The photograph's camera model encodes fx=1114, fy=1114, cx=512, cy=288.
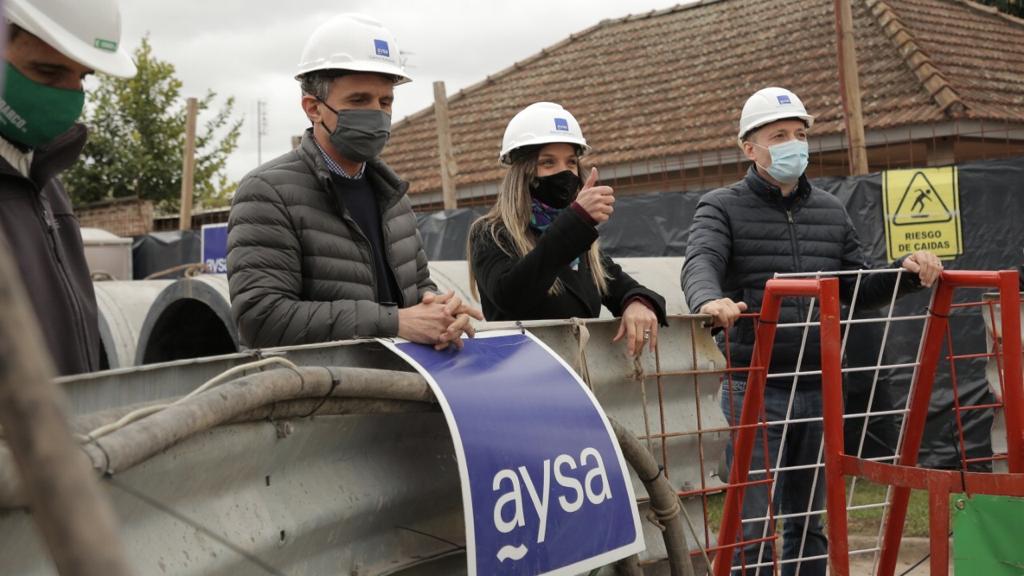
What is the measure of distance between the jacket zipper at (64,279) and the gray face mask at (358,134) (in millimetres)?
881

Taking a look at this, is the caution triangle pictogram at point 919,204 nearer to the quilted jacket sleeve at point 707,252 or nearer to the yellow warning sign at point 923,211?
the yellow warning sign at point 923,211

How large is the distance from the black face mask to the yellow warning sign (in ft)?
16.0

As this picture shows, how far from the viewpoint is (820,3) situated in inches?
648

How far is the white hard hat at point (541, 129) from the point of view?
12.7ft

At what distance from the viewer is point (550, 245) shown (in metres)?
3.32

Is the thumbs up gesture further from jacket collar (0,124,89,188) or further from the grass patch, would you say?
the grass patch

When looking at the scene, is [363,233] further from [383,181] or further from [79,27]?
[79,27]

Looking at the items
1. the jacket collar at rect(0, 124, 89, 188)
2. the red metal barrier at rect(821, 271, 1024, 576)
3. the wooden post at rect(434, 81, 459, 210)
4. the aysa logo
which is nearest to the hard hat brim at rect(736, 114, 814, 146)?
the red metal barrier at rect(821, 271, 1024, 576)

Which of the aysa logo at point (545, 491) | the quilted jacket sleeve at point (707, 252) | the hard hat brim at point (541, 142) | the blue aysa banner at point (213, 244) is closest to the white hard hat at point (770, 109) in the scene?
the quilted jacket sleeve at point (707, 252)

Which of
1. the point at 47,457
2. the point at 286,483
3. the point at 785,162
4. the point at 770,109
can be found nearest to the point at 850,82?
the point at 770,109

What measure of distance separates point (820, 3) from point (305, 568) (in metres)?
15.9

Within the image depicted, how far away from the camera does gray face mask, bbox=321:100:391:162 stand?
329 cm

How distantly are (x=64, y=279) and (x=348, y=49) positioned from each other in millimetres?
1091

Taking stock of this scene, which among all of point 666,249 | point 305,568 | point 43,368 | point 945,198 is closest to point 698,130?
point 666,249
